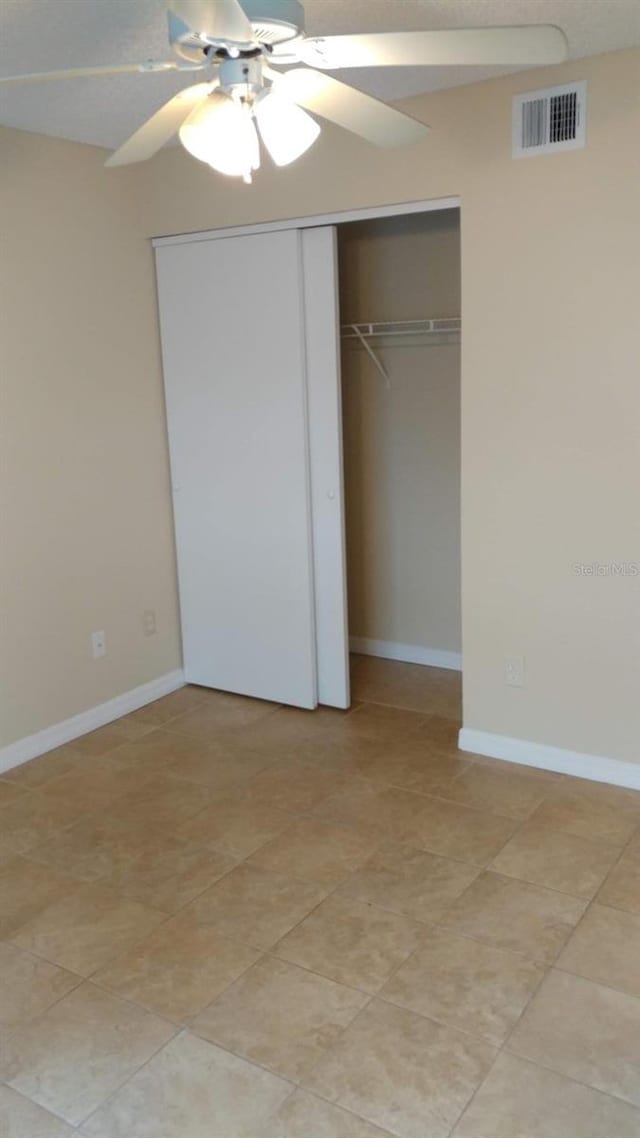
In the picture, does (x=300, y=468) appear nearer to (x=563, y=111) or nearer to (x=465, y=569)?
(x=465, y=569)

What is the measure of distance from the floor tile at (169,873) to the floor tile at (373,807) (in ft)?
1.47

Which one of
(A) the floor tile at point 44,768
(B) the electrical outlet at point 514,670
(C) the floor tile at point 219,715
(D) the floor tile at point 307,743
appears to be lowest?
(A) the floor tile at point 44,768

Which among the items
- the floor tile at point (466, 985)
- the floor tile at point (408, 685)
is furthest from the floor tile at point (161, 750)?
the floor tile at point (466, 985)

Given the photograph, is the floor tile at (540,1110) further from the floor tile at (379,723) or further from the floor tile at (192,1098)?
the floor tile at (379,723)

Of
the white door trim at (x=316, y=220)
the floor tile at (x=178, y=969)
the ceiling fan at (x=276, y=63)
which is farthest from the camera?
the white door trim at (x=316, y=220)

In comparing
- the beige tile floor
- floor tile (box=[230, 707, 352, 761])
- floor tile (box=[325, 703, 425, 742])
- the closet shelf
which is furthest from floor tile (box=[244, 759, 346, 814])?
the closet shelf

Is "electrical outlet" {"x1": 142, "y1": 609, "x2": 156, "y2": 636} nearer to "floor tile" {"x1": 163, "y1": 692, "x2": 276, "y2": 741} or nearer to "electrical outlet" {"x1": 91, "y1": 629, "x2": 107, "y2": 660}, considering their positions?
"electrical outlet" {"x1": 91, "y1": 629, "x2": 107, "y2": 660}

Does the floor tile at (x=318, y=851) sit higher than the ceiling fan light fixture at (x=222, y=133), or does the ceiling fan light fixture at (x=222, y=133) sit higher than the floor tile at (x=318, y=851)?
the ceiling fan light fixture at (x=222, y=133)

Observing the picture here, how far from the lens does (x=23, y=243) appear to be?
343 centimetres

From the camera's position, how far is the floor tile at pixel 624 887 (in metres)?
2.55

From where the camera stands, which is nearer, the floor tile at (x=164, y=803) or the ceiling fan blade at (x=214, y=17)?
the ceiling fan blade at (x=214, y=17)

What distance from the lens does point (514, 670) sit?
11.1 ft

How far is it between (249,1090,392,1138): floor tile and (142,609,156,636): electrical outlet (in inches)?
98.7

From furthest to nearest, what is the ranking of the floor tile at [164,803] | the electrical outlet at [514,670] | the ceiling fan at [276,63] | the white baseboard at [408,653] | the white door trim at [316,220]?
the white baseboard at [408,653], the electrical outlet at [514,670], the white door trim at [316,220], the floor tile at [164,803], the ceiling fan at [276,63]
